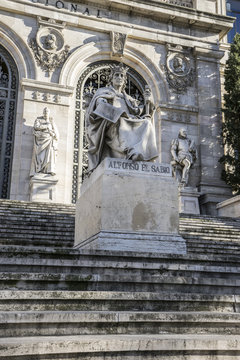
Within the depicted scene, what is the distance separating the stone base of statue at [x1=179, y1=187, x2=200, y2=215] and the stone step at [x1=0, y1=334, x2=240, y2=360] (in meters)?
11.8

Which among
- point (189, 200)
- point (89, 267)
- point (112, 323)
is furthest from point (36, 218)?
point (189, 200)

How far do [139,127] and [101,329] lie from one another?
422cm

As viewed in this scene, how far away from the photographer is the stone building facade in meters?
14.4

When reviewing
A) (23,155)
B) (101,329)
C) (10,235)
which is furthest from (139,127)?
(23,155)

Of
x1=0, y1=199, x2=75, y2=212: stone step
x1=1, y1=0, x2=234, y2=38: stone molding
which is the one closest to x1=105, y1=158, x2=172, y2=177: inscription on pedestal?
x1=0, y1=199, x2=75, y2=212: stone step

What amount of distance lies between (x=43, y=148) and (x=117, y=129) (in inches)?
285

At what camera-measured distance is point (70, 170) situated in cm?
1466

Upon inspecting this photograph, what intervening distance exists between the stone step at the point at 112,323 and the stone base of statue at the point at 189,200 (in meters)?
11.4

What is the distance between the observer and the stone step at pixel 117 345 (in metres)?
2.85

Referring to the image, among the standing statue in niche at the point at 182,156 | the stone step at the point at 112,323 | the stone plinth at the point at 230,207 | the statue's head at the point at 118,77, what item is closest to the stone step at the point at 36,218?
the statue's head at the point at 118,77

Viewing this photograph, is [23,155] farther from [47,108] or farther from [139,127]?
[139,127]

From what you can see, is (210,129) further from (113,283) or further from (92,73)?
(113,283)

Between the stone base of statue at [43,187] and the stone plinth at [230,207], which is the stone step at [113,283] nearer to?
the stone plinth at [230,207]

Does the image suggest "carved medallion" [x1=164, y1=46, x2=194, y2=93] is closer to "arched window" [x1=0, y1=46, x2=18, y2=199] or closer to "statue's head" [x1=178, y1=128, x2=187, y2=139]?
"statue's head" [x1=178, y1=128, x2=187, y2=139]
